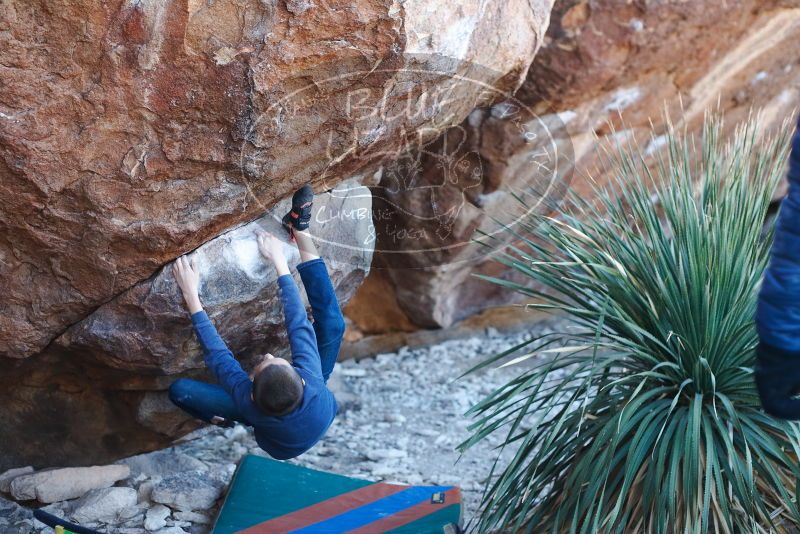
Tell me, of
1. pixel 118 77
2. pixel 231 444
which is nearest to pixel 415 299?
pixel 231 444

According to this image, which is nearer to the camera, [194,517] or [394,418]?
[194,517]

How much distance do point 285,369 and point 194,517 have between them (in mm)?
1036

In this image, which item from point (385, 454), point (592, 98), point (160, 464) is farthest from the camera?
point (592, 98)

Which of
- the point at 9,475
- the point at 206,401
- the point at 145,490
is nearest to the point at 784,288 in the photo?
the point at 206,401

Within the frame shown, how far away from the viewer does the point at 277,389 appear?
9.93 ft

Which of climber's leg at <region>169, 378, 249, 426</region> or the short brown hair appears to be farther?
climber's leg at <region>169, 378, 249, 426</region>

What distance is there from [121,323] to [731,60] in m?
3.55

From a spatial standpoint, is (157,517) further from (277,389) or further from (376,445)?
(376,445)

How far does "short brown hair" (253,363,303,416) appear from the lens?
119 inches

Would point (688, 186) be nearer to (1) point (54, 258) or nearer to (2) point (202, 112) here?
(2) point (202, 112)

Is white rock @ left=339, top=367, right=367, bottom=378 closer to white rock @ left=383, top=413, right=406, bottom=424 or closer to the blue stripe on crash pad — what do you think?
white rock @ left=383, top=413, right=406, bottom=424

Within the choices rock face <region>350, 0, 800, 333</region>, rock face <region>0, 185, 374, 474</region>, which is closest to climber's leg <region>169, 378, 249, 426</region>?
rock face <region>0, 185, 374, 474</region>

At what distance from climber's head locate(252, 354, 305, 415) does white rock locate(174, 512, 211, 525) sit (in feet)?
2.77

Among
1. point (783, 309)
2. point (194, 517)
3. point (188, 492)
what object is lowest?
point (783, 309)
